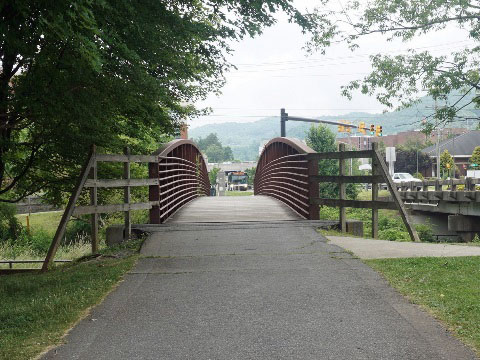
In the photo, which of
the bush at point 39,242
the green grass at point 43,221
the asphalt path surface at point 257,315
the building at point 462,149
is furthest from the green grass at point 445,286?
the building at point 462,149

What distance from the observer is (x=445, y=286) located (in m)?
5.27

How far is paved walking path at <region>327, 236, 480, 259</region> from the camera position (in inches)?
277

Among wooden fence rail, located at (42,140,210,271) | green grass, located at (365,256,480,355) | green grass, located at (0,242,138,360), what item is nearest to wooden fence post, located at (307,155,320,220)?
wooden fence rail, located at (42,140,210,271)

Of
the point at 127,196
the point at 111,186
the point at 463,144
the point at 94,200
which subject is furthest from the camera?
the point at 463,144

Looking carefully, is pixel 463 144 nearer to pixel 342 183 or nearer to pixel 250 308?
pixel 342 183

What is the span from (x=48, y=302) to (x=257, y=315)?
202 centimetres

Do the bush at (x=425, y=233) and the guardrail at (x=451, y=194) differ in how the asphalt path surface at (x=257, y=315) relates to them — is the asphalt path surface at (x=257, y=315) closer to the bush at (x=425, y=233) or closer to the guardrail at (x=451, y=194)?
the guardrail at (x=451, y=194)

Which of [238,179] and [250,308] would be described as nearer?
[250,308]

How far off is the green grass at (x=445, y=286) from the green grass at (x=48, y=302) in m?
2.93

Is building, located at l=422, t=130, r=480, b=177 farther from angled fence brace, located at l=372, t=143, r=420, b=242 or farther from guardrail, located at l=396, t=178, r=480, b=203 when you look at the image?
angled fence brace, located at l=372, t=143, r=420, b=242

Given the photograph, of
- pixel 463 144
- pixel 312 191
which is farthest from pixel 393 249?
pixel 463 144

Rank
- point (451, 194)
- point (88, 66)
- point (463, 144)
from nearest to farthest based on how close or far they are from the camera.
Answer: point (88, 66), point (451, 194), point (463, 144)

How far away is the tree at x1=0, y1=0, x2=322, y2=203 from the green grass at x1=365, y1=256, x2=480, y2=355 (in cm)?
383

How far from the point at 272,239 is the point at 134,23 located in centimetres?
383
